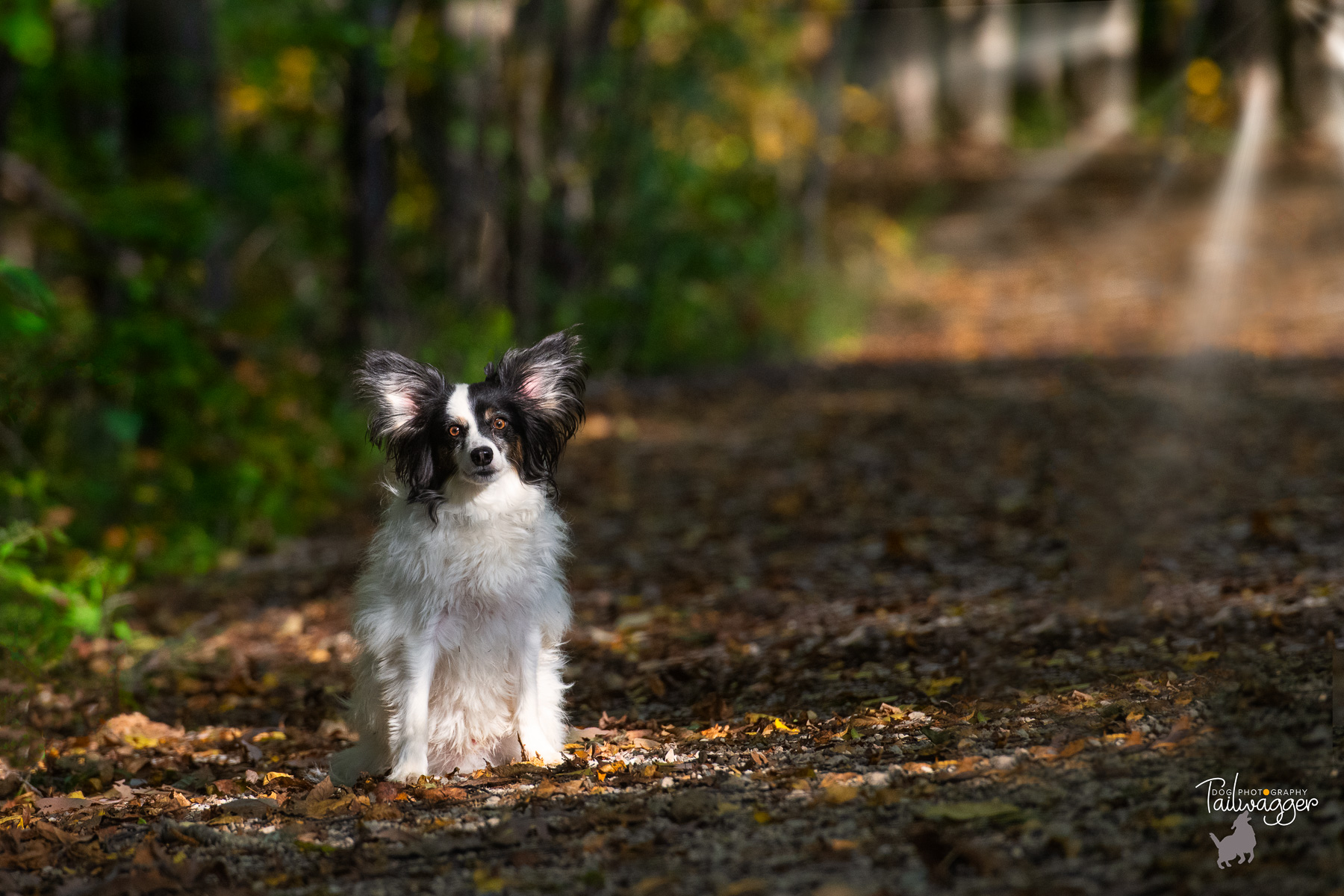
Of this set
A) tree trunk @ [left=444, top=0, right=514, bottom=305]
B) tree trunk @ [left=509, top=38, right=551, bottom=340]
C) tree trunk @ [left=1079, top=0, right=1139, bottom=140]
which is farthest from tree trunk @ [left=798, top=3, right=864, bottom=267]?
tree trunk @ [left=444, top=0, right=514, bottom=305]

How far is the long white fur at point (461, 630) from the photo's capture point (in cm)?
446

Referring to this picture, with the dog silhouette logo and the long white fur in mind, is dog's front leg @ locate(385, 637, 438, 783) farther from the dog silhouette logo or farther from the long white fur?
the dog silhouette logo

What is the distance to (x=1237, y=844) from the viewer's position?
128 inches

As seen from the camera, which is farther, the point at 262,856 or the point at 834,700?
the point at 834,700

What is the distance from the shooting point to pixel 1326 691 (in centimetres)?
429

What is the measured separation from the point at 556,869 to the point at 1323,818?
208cm

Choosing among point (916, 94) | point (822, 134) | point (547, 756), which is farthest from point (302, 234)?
point (916, 94)

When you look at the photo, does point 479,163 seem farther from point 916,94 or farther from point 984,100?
point 916,94

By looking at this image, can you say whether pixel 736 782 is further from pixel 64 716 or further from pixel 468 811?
pixel 64 716

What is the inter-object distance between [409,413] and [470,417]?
267 mm

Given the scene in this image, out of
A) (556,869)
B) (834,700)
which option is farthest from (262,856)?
(834,700)

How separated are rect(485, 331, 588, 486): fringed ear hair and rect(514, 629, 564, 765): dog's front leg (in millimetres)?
628

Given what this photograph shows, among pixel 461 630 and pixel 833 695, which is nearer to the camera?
pixel 461 630
